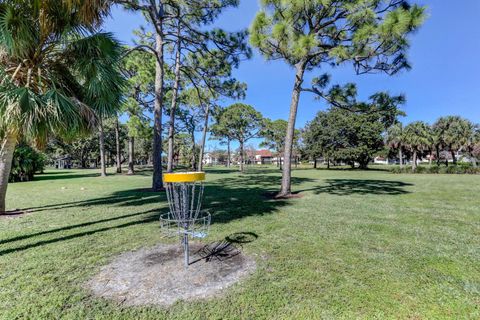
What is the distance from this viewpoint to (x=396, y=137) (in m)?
28.2

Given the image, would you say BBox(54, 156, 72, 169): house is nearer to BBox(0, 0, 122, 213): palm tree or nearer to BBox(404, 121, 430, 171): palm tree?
BBox(0, 0, 122, 213): palm tree

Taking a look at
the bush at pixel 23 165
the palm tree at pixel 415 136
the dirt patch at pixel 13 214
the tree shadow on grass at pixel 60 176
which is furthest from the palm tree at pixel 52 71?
the palm tree at pixel 415 136

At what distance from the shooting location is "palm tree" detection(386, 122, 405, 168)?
90.8ft

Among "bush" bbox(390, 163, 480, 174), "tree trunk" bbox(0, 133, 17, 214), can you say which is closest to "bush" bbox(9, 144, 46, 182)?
"tree trunk" bbox(0, 133, 17, 214)

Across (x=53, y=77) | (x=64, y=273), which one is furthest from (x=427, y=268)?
(x=53, y=77)

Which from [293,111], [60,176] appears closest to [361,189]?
[293,111]

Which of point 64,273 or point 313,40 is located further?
point 313,40

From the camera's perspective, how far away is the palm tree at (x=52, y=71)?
4.05m

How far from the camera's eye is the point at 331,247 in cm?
365

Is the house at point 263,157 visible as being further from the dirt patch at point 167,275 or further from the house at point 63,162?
the dirt patch at point 167,275

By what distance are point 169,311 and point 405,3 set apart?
28.5 feet

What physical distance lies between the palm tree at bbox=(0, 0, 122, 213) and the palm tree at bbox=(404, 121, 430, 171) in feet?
99.4

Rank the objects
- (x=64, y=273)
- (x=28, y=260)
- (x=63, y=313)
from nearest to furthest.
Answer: (x=63, y=313) → (x=64, y=273) → (x=28, y=260)

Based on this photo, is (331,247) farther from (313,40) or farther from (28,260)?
(313,40)
